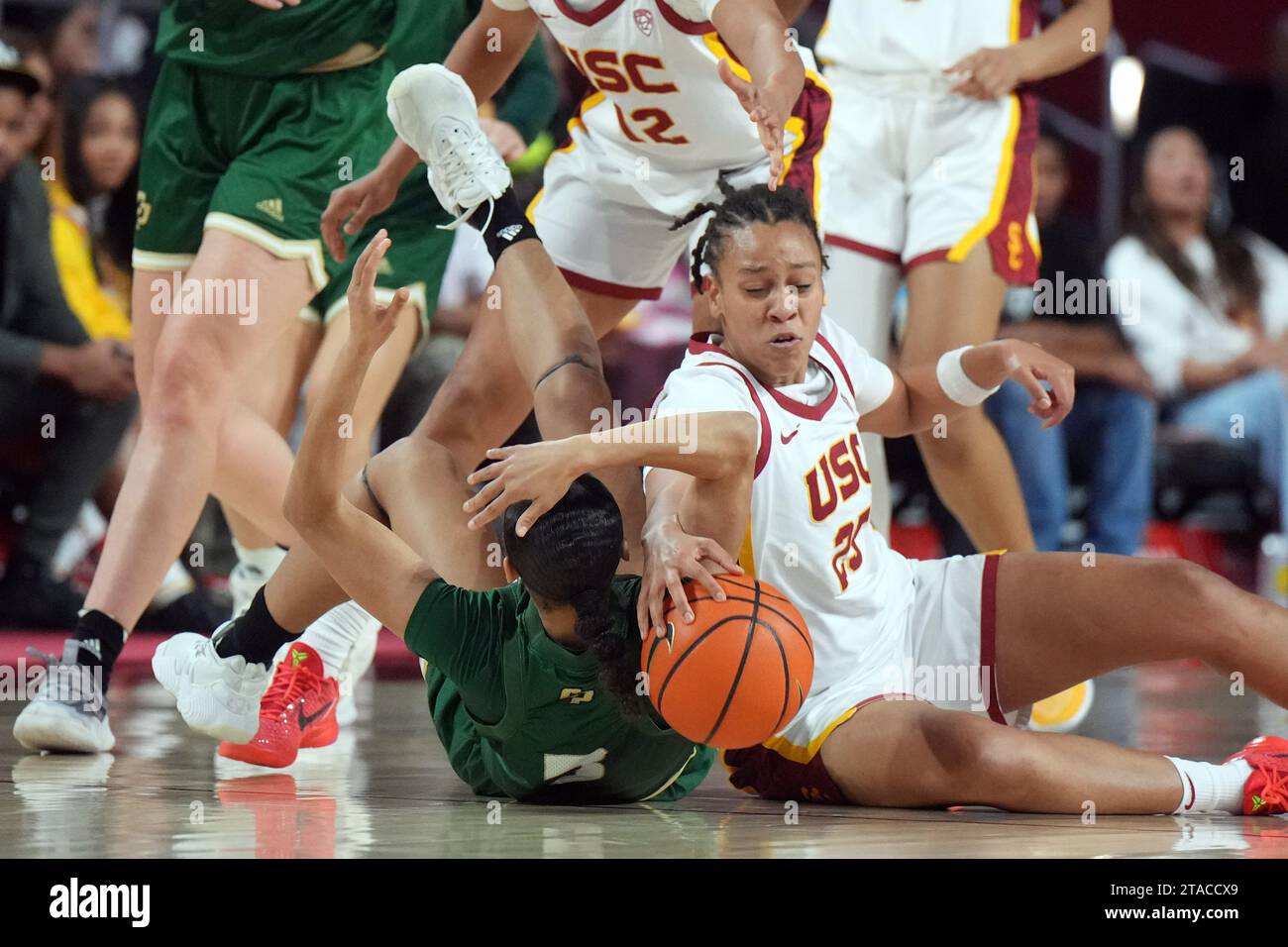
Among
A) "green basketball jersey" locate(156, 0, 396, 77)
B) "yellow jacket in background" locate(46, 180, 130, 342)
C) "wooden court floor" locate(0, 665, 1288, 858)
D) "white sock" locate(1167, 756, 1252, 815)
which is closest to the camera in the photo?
"wooden court floor" locate(0, 665, 1288, 858)

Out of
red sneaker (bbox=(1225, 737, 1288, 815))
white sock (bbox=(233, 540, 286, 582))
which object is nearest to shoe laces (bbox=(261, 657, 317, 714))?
white sock (bbox=(233, 540, 286, 582))

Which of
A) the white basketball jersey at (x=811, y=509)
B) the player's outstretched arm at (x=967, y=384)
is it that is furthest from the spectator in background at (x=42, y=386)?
the white basketball jersey at (x=811, y=509)

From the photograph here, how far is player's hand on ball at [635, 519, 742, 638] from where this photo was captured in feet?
8.42

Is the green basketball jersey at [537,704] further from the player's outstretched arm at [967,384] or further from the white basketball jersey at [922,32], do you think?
the white basketball jersey at [922,32]

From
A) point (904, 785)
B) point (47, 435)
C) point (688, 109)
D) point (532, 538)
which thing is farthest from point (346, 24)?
point (47, 435)

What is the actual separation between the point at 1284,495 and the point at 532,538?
6.09 m

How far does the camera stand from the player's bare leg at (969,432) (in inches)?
162

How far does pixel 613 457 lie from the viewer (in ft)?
8.43

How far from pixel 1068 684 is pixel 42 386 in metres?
4.32

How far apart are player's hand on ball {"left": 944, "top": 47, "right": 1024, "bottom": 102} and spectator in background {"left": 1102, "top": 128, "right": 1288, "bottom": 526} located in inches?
131

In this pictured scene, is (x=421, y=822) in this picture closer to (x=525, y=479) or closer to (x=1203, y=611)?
(x=525, y=479)

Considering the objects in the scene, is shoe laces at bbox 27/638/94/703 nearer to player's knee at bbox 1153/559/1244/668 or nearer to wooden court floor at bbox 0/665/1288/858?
wooden court floor at bbox 0/665/1288/858

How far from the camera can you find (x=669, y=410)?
2.81 m

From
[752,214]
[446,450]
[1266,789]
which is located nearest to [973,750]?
[1266,789]
